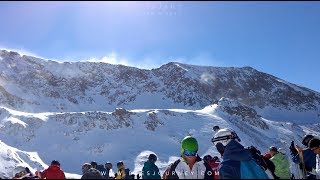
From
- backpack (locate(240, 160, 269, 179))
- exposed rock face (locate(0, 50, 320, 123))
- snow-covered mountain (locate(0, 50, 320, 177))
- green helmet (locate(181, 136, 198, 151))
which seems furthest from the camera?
exposed rock face (locate(0, 50, 320, 123))

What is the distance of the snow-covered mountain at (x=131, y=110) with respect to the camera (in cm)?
6412

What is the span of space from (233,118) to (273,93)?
6597cm

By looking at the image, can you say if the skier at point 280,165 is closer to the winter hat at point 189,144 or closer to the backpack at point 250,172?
the winter hat at point 189,144

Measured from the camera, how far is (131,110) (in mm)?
84250

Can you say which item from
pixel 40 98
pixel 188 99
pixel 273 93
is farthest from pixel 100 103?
pixel 273 93

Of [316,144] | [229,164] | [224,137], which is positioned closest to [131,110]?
[316,144]

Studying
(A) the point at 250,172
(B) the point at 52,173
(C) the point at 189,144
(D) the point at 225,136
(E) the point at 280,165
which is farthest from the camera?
(E) the point at 280,165

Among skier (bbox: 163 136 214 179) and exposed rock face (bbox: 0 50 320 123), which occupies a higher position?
exposed rock face (bbox: 0 50 320 123)

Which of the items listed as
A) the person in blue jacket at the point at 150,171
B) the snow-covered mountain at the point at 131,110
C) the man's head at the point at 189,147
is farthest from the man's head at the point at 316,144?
the snow-covered mountain at the point at 131,110

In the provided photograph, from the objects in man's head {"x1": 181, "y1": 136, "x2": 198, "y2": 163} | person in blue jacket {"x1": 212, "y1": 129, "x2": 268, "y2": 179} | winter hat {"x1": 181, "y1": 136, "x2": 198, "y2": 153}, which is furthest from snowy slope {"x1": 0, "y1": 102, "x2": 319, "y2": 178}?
person in blue jacket {"x1": 212, "y1": 129, "x2": 268, "y2": 179}

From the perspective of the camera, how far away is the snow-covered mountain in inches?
2525

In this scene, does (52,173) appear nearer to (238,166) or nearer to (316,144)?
(238,166)

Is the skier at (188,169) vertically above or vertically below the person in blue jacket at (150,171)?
below

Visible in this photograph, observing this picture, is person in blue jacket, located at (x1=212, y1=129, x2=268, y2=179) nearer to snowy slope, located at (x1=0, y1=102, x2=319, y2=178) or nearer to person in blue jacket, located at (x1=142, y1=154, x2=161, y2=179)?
person in blue jacket, located at (x1=142, y1=154, x2=161, y2=179)
